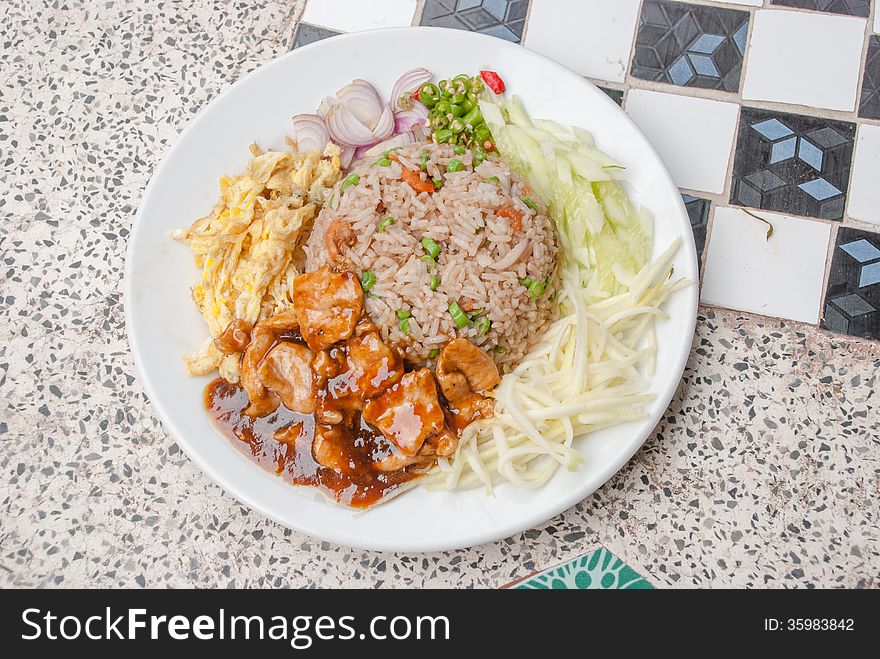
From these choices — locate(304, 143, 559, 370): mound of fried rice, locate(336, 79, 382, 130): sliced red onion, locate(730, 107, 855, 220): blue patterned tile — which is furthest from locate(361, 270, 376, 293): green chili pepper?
locate(730, 107, 855, 220): blue patterned tile

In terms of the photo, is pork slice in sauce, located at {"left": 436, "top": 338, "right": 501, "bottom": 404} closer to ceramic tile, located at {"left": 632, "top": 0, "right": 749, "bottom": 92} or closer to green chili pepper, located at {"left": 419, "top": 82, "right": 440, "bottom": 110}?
green chili pepper, located at {"left": 419, "top": 82, "right": 440, "bottom": 110}

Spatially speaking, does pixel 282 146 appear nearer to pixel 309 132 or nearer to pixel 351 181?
pixel 309 132

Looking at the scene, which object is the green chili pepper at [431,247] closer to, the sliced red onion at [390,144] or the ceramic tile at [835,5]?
the sliced red onion at [390,144]

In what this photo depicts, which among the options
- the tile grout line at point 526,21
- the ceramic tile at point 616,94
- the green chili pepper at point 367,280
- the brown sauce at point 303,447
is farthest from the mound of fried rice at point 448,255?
the tile grout line at point 526,21

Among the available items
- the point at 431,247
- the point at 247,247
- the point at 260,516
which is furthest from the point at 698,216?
the point at 260,516

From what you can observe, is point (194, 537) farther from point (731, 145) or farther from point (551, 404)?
point (731, 145)
